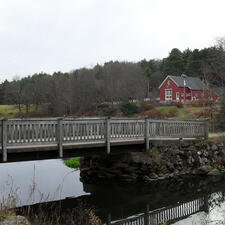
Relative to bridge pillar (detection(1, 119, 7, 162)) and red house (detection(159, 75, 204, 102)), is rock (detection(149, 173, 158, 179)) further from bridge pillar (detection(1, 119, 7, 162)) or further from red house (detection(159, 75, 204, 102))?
red house (detection(159, 75, 204, 102))

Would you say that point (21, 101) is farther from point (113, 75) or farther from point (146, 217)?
point (146, 217)

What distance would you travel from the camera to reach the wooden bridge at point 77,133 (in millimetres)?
9250

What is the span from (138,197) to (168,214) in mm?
1941

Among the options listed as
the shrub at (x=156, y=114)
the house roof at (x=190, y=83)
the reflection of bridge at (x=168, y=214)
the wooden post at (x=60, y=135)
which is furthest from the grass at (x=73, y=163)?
the house roof at (x=190, y=83)

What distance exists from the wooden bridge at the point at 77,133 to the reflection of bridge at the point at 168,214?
324 centimetres

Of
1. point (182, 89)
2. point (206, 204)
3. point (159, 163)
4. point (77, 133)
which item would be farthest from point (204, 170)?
point (182, 89)

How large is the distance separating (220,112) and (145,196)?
15672 mm

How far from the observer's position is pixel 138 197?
36.2ft

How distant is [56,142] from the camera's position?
10.1m

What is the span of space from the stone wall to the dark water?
2.43 feet

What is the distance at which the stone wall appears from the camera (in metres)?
13.3

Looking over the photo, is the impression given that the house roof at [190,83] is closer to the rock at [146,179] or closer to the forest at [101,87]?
the forest at [101,87]

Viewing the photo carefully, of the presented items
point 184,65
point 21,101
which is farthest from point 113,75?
point 21,101

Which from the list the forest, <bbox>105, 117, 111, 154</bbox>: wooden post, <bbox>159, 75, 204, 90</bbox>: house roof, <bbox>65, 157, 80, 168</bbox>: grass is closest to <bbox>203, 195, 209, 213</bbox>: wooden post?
<bbox>105, 117, 111, 154</bbox>: wooden post
